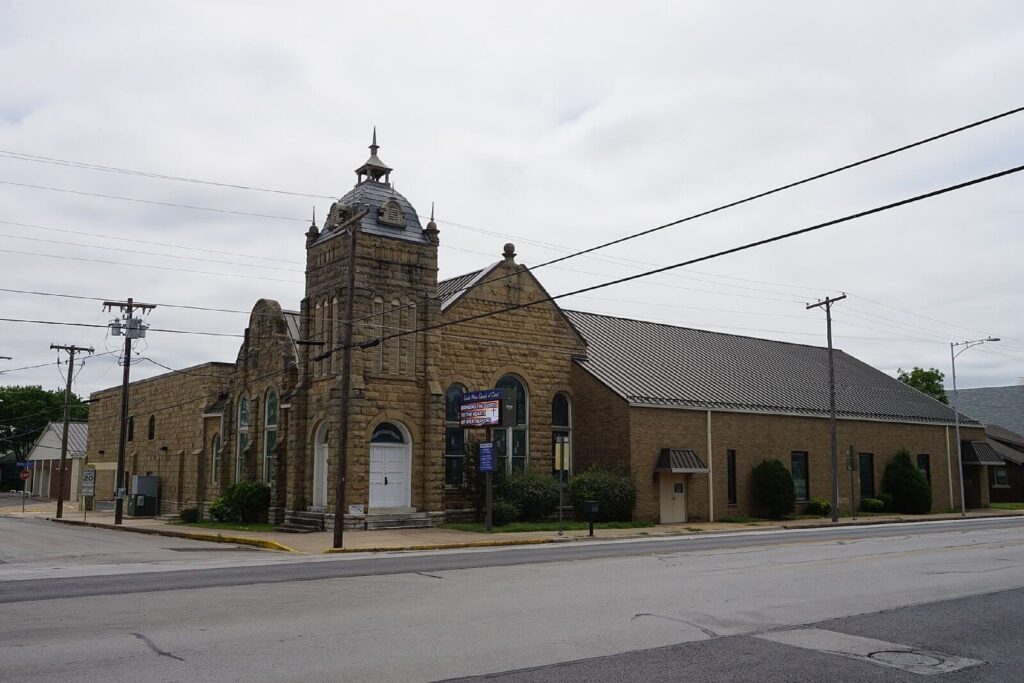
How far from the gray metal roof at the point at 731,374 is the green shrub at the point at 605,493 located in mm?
3057

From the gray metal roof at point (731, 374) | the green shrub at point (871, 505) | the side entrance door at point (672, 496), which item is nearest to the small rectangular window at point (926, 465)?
the gray metal roof at point (731, 374)

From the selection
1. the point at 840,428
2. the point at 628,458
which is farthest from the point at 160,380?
the point at 840,428

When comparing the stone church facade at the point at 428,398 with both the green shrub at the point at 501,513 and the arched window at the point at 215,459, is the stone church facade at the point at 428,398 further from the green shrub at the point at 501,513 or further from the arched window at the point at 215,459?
the green shrub at the point at 501,513

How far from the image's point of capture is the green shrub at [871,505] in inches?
1645

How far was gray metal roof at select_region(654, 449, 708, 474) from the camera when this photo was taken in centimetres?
3341

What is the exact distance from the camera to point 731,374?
41875 millimetres

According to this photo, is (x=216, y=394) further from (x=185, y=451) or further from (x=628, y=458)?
(x=628, y=458)

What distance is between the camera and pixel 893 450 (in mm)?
44250

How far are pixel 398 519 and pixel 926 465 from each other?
29336 mm

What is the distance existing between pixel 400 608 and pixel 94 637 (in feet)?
12.5

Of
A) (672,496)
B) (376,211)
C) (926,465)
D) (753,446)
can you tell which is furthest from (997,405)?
(376,211)

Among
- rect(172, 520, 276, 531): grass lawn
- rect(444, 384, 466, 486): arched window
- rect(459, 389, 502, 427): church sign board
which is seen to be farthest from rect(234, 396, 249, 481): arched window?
rect(459, 389, 502, 427): church sign board

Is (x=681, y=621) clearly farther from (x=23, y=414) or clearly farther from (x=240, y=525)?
(x=23, y=414)

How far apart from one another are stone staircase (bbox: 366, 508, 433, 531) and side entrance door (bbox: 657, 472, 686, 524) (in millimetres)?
8943
